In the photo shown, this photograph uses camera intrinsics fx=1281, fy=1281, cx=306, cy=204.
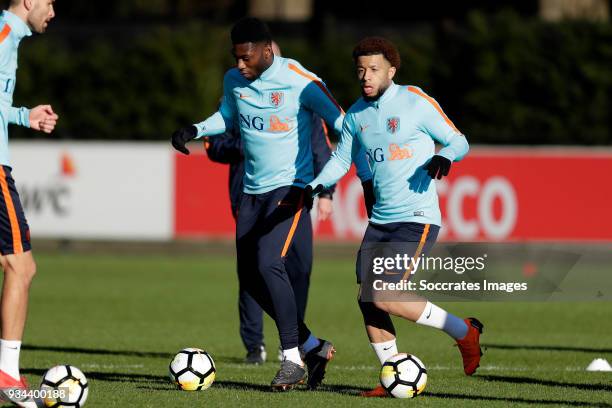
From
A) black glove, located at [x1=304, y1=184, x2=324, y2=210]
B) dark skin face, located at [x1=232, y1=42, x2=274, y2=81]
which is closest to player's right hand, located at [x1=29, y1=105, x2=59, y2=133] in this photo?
dark skin face, located at [x1=232, y1=42, x2=274, y2=81]

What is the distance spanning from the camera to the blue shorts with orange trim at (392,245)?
8109mm

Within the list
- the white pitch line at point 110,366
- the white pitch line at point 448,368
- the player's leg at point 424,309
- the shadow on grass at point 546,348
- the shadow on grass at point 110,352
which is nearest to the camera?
the player's leg at point 424,309

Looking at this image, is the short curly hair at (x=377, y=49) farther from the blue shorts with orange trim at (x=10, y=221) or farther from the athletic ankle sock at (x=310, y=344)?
the blue shorts with orange trim at (x=10, y=221)

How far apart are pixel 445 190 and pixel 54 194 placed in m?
6.38

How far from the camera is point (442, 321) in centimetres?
841

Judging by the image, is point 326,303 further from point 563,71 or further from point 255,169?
point 563,71

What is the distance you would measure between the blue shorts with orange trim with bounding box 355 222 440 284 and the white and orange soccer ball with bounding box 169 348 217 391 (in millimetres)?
1137

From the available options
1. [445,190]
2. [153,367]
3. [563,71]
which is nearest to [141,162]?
[445,190]

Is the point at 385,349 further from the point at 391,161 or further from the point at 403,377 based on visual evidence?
the point at 391,161

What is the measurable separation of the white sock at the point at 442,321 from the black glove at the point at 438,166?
3.42ft

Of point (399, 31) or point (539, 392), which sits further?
point (399, 31)

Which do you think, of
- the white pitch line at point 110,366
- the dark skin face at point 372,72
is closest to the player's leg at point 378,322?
the dark skin face at point 372,72

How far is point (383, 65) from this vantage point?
8.17 metres

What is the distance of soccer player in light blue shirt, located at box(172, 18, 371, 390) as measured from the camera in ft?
27.7
